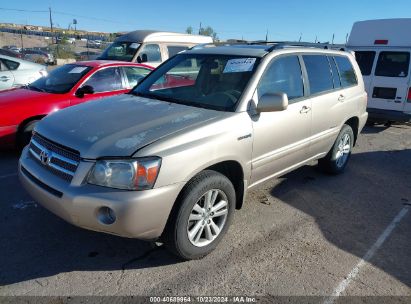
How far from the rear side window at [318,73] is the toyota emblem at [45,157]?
3048 mm

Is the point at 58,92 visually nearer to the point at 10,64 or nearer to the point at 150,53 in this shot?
the point at 10,64

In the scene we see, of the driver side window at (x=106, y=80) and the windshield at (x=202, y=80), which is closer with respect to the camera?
the windshield at (x=202, y=80)

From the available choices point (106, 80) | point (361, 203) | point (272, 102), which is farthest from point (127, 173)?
point (106, 80)

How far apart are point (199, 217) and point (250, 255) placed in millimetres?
641

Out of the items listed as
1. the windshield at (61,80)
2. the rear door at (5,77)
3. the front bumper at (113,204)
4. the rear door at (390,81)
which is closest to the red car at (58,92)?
the windshield at (61,80)

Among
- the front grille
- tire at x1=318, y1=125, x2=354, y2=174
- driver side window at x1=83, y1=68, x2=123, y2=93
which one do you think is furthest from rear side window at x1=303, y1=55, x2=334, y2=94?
driver side window at x1=83, y1=68, x2=123, y2=93

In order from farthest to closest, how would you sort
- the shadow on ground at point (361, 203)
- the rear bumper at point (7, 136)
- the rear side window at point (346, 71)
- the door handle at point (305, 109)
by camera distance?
1. the rear bumper at point (7, 136)
2. the rear side window at point (346, 71)
3. the door handle at point (305, 109)
4. the shadow on ground at point (361, 203)

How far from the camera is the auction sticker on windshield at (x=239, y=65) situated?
3.86 meters

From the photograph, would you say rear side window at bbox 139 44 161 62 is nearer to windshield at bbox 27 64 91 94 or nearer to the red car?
the red car

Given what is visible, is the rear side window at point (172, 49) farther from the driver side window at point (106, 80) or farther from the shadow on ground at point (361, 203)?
the shadow on ground at point (361, 203)

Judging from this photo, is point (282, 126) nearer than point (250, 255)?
Answer: No

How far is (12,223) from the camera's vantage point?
149 inches

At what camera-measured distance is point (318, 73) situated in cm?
479

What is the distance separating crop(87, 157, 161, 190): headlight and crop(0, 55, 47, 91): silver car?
735cm
